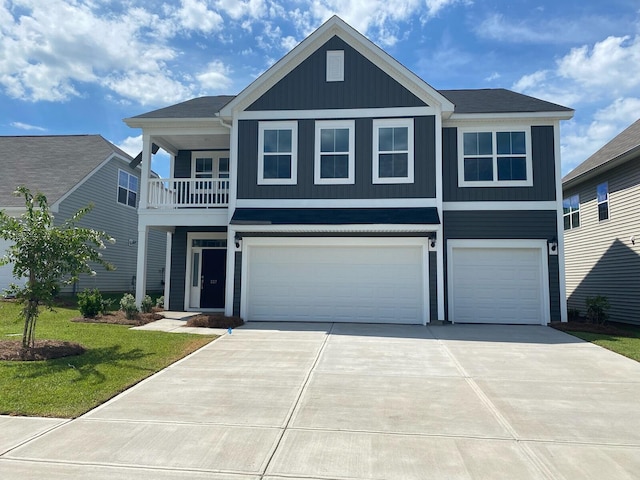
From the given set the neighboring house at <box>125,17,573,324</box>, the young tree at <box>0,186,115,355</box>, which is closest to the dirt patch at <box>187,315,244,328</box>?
the neighboring house at <box>125,17,573,324</box>

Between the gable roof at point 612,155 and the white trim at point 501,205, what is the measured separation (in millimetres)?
2914

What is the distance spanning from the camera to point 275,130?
13.9 metres

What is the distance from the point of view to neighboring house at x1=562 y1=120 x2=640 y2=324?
14.3m

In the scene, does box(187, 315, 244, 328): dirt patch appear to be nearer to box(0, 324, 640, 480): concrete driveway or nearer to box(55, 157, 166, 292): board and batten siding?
box(0, 324, 640, 480): concrete driveway

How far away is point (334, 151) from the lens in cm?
1360

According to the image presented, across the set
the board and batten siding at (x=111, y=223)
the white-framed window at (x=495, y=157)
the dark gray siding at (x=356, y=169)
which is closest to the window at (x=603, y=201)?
the white-framed window at (x=495, y=157)

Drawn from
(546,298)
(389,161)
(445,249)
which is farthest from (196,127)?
(546,298)

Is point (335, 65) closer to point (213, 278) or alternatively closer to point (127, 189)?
point (213, 278)

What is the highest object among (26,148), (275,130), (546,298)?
(26,148)

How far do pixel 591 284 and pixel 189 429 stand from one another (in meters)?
16.6

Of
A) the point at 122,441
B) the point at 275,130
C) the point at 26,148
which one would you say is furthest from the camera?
the point at 26,148

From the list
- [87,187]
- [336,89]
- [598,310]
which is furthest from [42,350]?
[598,310]

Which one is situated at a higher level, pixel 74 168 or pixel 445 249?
pixel 74 168

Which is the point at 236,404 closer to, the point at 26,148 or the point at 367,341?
the point at 367,341
